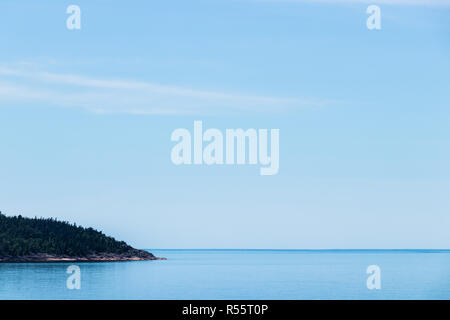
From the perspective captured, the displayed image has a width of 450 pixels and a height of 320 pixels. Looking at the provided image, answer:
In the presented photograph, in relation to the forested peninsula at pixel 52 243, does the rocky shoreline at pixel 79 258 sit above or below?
below

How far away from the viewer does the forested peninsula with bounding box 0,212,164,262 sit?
144 meters

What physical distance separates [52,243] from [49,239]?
5.96 ft

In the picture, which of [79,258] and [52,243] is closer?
[52,243]

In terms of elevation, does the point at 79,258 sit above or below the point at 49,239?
below

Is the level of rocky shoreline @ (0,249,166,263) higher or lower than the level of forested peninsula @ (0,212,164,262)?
lower

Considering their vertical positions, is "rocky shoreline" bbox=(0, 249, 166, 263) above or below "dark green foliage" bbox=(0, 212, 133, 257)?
below

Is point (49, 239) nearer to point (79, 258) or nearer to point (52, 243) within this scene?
point (52, 243)

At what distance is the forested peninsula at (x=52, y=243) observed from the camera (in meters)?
144

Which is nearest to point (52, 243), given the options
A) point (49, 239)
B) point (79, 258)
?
point (49, 239)

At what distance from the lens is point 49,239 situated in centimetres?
14738

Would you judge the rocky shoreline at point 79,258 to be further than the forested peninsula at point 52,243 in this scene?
No

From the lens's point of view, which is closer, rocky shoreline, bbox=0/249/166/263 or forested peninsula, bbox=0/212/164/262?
rocky shoreline, bbox=0/249/166/263
